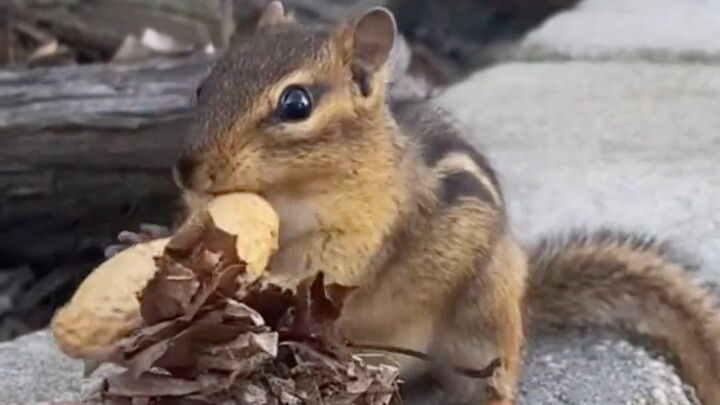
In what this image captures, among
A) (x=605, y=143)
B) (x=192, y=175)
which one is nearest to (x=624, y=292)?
(x=192, y=175)

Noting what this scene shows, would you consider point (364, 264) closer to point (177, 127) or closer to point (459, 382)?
point (459, 382)

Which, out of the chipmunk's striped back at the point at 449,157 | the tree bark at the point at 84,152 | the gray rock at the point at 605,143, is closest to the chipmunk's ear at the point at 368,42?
the chipmunk's striped back at the point at 449,157

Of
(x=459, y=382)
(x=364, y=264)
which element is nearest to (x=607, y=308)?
(x=459, y=382)

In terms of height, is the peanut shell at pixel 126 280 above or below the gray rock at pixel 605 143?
above

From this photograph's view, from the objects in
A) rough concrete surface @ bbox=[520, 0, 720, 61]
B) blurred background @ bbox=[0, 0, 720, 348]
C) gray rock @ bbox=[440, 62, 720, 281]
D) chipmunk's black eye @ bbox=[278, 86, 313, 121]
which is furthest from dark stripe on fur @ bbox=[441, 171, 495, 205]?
rough concrete surface @ bbox=[520, 0, 720, 61]

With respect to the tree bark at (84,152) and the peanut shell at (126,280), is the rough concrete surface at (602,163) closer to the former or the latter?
the peanut shell at (126,280)
